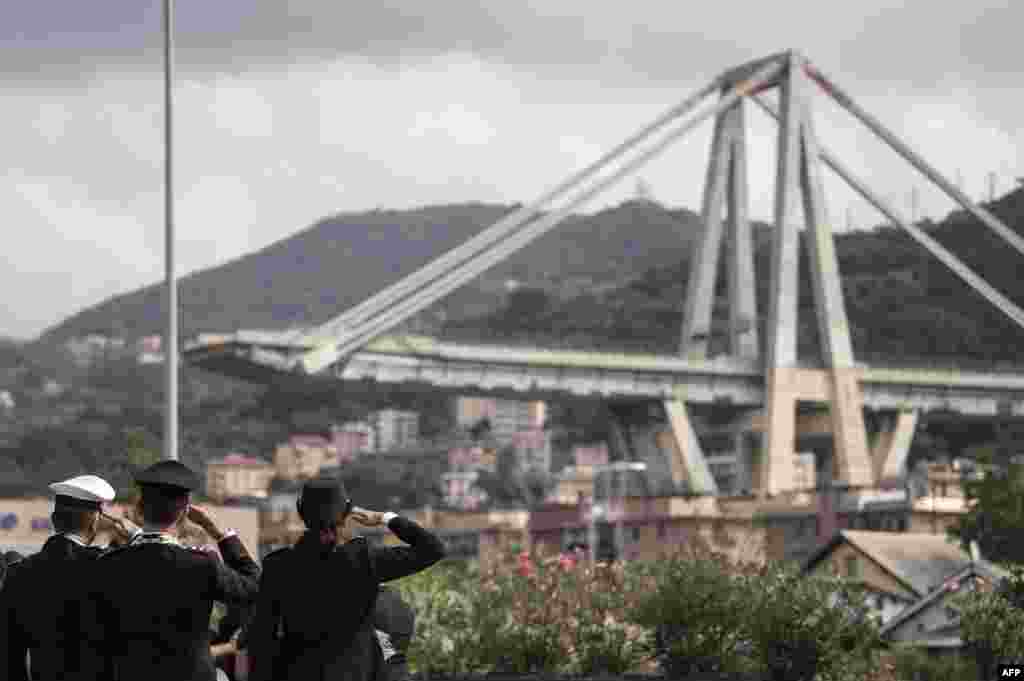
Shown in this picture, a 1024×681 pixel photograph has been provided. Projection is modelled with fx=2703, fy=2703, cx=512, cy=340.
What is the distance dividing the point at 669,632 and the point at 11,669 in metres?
25.4

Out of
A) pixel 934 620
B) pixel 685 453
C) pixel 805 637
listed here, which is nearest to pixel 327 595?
pixel 805 637

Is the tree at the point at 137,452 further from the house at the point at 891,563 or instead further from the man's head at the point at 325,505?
the man's head at the point at 325,505

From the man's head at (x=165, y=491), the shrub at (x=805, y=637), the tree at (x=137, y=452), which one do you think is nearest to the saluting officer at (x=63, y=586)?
the man's head at (x=165, y=491)

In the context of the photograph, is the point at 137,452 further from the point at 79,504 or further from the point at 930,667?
A: the point at 79,504

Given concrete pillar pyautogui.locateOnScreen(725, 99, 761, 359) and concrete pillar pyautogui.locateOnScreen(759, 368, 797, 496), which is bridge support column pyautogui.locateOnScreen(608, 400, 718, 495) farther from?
concrete pillar pyautogui.locateOnScreen(725, 99, 761, 359)

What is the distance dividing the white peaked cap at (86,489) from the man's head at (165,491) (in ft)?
1.76

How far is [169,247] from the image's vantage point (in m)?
31.7

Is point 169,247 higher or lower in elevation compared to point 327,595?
higher

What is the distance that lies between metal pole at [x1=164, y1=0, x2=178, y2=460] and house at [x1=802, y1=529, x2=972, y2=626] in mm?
47607

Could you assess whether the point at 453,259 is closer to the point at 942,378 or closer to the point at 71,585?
the point at 942,378

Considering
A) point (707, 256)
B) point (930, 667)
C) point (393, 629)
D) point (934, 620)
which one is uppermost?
point (707, 256)

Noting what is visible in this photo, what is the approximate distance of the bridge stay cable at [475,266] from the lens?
362 feet

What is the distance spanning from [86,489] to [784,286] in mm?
109795

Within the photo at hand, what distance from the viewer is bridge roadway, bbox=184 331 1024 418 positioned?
111 m
